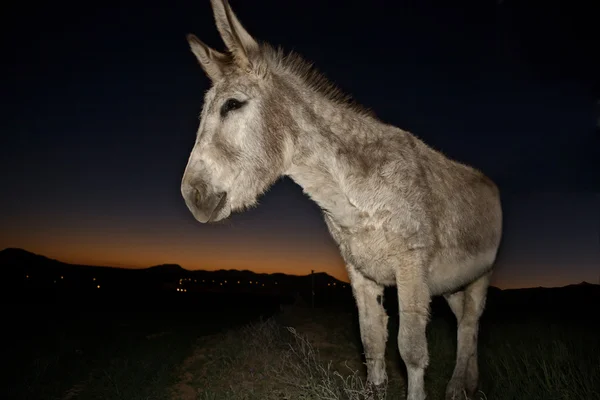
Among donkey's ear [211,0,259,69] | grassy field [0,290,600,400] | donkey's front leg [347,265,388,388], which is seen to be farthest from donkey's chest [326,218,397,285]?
donkey's ear [211,0,259,69]

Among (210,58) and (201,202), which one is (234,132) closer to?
(201,202)

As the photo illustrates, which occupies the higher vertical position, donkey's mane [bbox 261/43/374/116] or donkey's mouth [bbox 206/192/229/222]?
donkey's mane [bbox 261/43/374/116]

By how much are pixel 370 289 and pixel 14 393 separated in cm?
782

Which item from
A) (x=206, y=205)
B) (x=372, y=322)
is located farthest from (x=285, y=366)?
(x=206, y=205)

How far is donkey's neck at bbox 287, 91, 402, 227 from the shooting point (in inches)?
138

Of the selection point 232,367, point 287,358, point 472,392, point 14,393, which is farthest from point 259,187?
point 14,393

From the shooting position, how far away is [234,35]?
3.18 meters

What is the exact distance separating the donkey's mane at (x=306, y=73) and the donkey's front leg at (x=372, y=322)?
1688 mm

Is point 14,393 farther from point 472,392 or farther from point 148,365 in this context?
point 472,392

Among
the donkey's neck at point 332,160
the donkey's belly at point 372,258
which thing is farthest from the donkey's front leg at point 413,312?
the donkey's neck at point 332,160

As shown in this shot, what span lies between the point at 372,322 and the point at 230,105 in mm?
2537

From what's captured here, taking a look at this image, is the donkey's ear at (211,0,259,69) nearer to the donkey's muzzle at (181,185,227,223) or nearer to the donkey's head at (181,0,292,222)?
the donkey's head at (181,0,292,222)

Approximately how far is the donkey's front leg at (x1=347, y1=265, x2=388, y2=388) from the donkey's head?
5.06 ft

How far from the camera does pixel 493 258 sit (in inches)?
214
